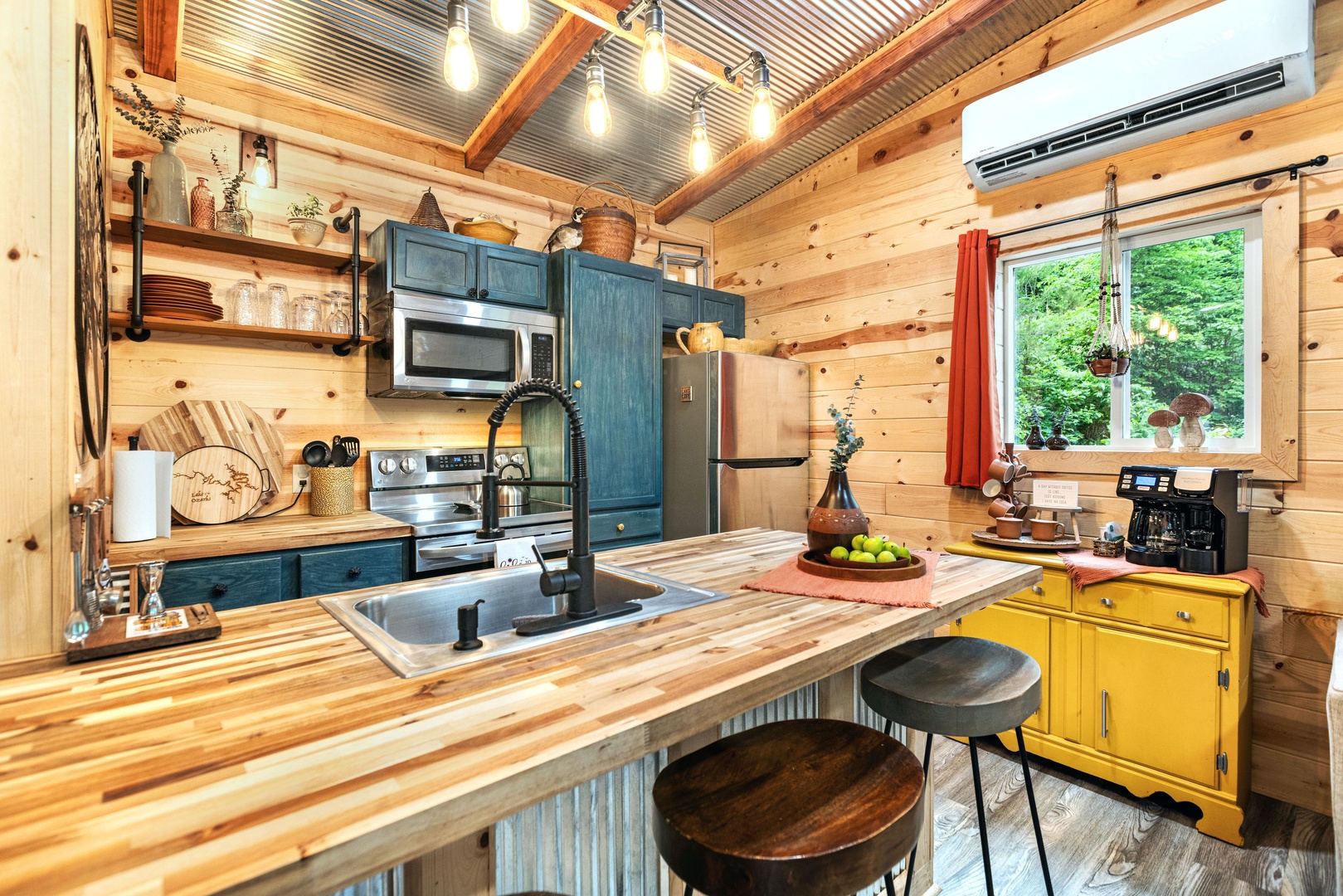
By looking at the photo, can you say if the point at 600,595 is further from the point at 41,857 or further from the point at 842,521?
the point at 41,857

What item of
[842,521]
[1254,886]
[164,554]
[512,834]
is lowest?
[1254,886]

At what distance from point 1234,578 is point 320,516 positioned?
11.1ft

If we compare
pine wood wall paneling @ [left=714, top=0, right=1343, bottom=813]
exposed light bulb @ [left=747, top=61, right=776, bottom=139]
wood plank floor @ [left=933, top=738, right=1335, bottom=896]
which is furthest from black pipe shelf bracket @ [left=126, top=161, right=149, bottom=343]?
wood plank floor @ [left=933, top=738, right=1335, bottom=896]

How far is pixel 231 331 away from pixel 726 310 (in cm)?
267

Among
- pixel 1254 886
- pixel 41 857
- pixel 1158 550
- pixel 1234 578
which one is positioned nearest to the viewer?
pixel 41 857

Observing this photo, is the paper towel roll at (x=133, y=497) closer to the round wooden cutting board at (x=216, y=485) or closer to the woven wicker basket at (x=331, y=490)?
the round wooden cutting board at (x=216, y=485)

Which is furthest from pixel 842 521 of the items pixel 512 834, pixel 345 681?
pixel 345 681

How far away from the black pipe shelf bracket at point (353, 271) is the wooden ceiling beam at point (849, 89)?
6.30 ft

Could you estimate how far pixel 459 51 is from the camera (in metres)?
1.49

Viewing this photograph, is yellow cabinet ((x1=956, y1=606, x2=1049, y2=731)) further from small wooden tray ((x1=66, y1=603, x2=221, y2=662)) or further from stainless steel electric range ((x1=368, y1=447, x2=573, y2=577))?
small wooden tray ((x1=66, y1=603, x2=221, y2=662))

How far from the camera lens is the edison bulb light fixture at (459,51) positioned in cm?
149

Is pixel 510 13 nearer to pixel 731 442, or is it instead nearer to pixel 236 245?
pixel 236 245

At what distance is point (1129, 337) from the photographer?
265cm

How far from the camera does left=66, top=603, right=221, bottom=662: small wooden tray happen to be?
0.95 metres
